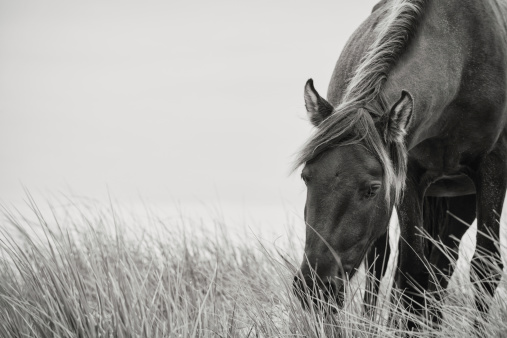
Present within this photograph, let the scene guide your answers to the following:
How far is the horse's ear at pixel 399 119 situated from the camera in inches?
151

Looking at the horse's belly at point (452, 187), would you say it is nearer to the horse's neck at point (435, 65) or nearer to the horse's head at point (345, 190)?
the horse's neck at point (435, 65)

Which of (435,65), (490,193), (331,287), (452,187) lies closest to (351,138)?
(331,287)

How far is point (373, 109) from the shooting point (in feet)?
13.3

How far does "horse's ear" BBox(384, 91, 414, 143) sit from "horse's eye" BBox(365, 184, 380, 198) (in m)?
0.28

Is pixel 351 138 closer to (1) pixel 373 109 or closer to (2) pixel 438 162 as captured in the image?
(1) pixel 373 109

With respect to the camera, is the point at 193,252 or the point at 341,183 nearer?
the point at 341,183

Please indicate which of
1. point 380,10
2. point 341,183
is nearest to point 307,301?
point 341,183

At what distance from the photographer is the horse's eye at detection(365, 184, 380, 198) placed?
381 cm

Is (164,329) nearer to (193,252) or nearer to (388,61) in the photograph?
(388,61)

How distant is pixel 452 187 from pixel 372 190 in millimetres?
1941

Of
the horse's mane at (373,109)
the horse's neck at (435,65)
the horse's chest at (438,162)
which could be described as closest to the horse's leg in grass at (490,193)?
the horse's chest at (438,162)

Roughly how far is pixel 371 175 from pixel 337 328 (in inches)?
31.7

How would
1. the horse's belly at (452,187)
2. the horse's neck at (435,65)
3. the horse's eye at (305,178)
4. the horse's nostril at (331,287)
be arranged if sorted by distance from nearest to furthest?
the horse's nostril at (331,287) → the horse's eye at (305,178) → the horse's neck at (435,65) → the horse's belly at (452,187)

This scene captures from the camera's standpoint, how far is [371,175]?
382 cm
